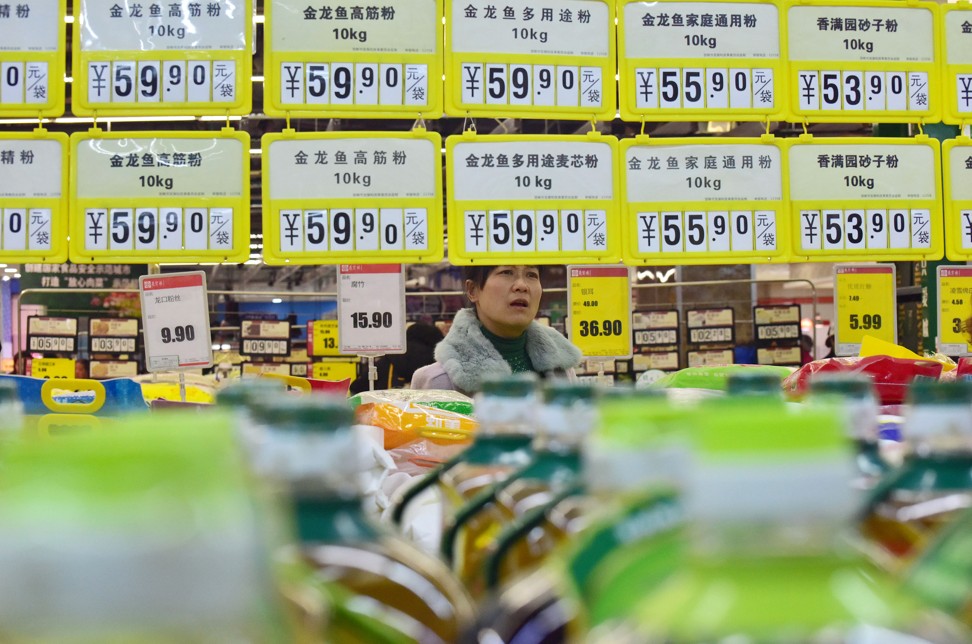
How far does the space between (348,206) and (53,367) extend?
6956 mm

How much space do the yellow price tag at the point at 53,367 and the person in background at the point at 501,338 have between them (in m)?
6.47

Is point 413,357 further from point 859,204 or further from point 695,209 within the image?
point 859,204

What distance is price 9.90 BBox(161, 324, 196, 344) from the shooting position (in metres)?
3.76

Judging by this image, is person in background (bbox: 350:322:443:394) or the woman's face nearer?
the woman's face

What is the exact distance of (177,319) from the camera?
377cm

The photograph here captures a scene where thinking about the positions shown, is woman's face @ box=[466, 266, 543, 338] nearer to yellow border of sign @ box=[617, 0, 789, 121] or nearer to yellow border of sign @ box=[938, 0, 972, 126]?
yellow border of sign @ box=[617, 0, 789, 121]

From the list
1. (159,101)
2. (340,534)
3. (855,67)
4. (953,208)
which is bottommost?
(340,534)

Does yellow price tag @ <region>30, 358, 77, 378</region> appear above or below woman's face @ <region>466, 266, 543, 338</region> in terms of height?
below

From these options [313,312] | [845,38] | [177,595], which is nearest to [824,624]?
[177,595]

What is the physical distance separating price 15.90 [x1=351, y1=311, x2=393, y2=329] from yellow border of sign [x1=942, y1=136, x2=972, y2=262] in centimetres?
214

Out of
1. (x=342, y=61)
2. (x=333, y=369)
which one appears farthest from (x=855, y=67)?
(x=333, y=369)

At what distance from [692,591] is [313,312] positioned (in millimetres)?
23762

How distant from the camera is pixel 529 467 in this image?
2.70 ft

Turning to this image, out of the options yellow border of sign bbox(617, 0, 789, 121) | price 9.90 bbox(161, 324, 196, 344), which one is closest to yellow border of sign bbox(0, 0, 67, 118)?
price 9.90 bbox(161, 324, 196, 344)
